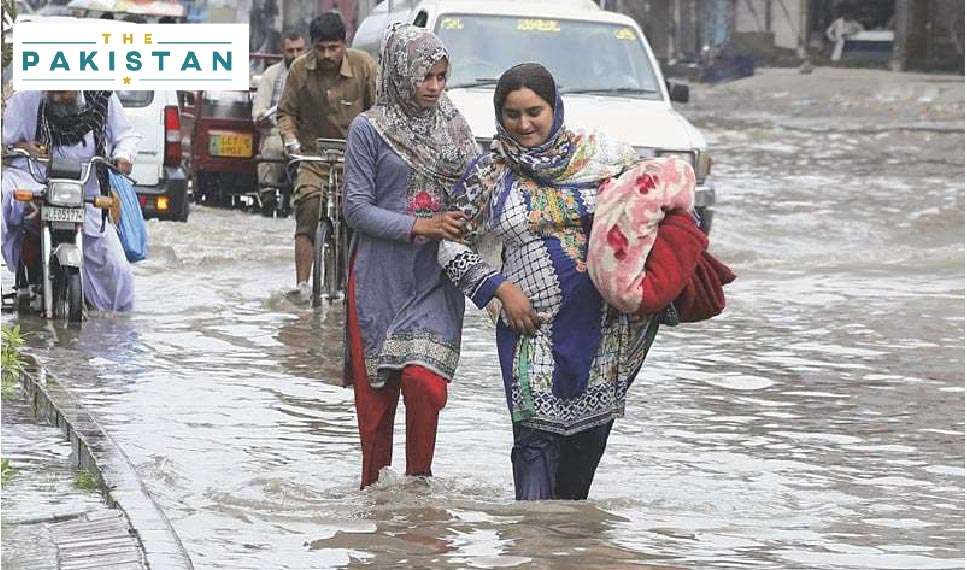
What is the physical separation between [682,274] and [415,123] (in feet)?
3.78

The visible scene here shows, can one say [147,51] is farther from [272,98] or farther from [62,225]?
[272,98]

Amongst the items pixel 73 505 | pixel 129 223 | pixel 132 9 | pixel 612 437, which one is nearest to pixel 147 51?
pixel 612 437

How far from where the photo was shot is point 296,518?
7664 mm

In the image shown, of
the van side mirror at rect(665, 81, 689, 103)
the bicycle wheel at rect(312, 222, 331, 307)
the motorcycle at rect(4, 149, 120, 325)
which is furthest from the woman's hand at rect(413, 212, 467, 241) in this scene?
the van side mirror at rect(665, 81, 689, 103)

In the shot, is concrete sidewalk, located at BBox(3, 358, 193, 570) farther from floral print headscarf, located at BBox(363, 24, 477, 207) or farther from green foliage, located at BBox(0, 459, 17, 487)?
floral print headscarf, located at BBox(363, 24, 477, 207)

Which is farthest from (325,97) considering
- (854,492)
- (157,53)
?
(854,492)

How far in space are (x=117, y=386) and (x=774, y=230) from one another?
11218mm

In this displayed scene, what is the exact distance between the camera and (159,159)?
19.5 metres

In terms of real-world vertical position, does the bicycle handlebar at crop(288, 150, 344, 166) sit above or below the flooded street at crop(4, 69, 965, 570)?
above

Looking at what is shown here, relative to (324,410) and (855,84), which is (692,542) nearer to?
(324,410)

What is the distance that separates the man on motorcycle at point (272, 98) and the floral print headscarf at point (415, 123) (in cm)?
957

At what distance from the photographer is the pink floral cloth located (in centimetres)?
673

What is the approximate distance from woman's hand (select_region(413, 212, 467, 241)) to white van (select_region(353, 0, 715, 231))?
9.19 meters

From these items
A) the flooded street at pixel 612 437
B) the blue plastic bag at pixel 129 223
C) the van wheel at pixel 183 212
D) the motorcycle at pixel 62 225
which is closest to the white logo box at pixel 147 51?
the flooded street at pixel 612 437
